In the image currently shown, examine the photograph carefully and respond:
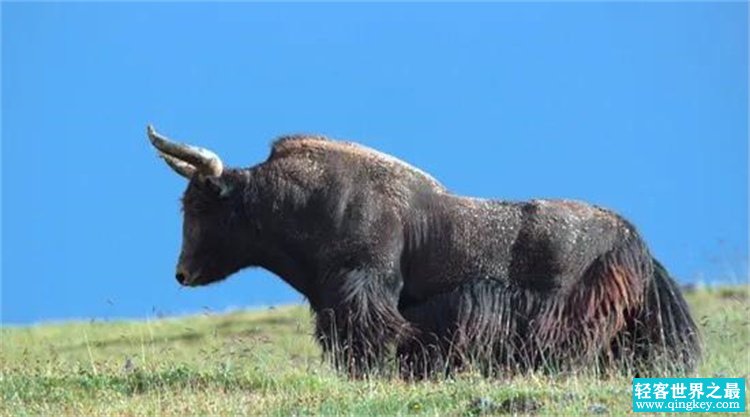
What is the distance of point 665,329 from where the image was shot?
20.7m

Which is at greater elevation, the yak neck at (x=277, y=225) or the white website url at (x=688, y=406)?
the yak neck at (x=277, y=225)

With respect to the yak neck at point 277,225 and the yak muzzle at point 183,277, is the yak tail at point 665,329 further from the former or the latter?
the yak muzzle at point 183,277

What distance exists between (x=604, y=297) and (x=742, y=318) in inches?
360

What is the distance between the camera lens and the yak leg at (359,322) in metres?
19.8

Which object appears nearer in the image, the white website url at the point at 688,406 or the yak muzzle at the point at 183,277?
the white website url at the point at 688,406

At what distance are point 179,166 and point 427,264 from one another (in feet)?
9.05

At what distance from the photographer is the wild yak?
65.9ft

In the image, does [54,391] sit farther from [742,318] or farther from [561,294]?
[742,318]

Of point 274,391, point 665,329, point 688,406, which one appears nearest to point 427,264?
point 665,329

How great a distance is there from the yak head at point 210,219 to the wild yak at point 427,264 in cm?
1

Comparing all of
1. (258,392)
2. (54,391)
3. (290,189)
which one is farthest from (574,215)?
(54,391)

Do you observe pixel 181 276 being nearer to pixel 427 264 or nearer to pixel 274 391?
pixel 427 264

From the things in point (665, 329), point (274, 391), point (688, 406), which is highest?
point (665, 329)

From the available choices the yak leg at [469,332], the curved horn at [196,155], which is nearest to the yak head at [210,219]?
the curved horn at [196,155]
